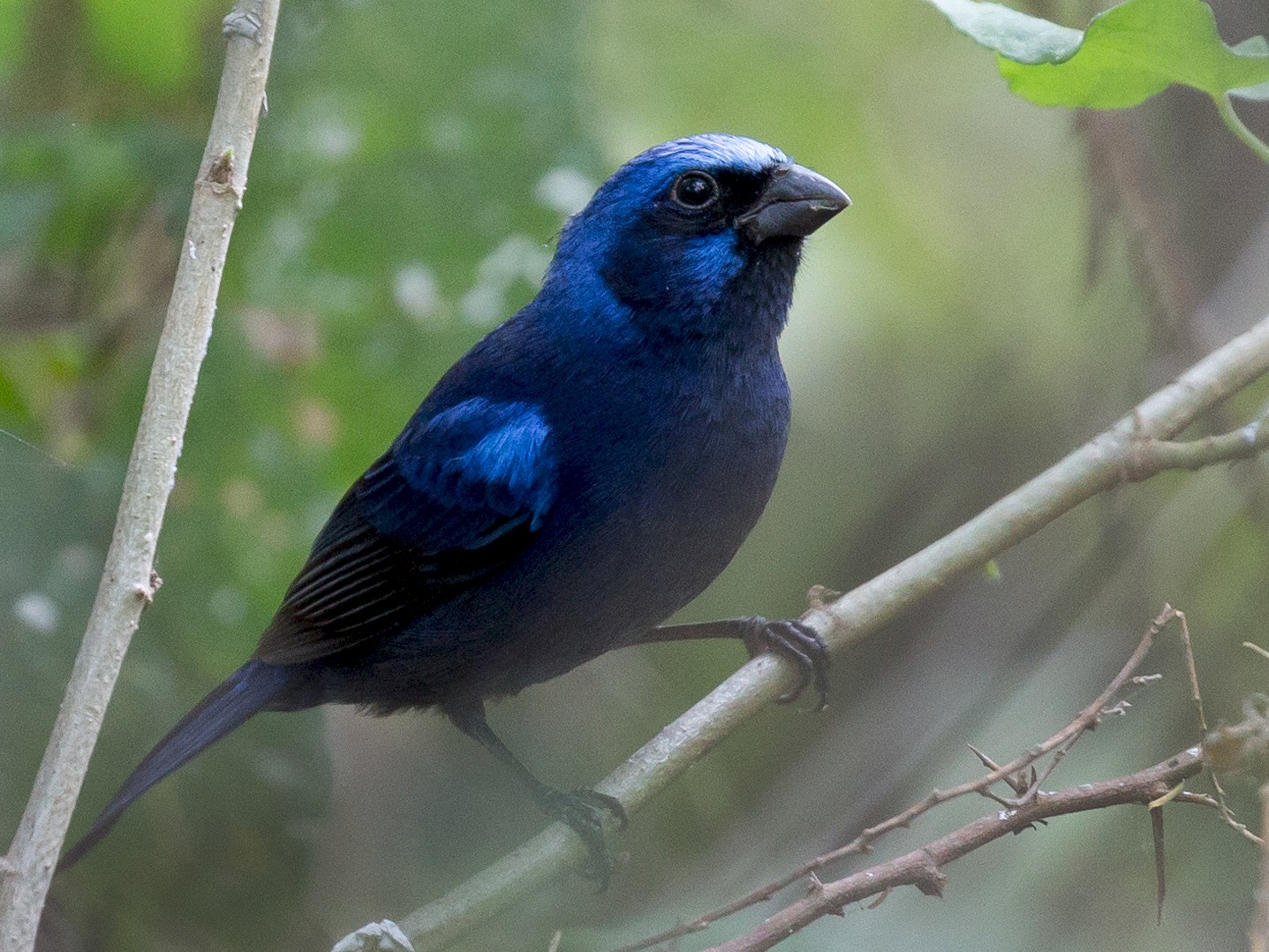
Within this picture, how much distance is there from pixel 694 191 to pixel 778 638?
3.13 feet

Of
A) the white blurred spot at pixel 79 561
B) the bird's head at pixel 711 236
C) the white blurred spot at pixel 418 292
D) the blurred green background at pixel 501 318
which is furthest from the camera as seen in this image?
the white blurred spot at pixel 418 292

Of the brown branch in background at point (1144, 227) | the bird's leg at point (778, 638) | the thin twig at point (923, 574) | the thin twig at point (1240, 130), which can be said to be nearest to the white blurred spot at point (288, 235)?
the bird's leg at point (778, 638)

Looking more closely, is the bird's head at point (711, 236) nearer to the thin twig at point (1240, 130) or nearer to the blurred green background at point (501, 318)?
the blurred green background at point (501, 318)

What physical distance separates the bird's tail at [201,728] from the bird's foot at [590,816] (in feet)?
2.12

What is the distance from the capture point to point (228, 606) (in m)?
3.08

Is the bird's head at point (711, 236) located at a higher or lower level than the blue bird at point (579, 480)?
higher

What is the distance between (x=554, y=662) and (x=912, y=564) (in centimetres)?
83

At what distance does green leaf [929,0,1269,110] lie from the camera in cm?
199

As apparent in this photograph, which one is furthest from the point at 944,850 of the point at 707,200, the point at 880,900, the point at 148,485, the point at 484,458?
the point at 707,200

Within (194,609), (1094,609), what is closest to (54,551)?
(194,609)

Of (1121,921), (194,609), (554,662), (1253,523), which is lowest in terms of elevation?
(1121,921)

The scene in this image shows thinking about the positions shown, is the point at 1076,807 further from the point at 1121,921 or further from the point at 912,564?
the point at 912,564

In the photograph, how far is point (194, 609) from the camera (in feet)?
10.1

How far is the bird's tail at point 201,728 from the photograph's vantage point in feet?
8.57
